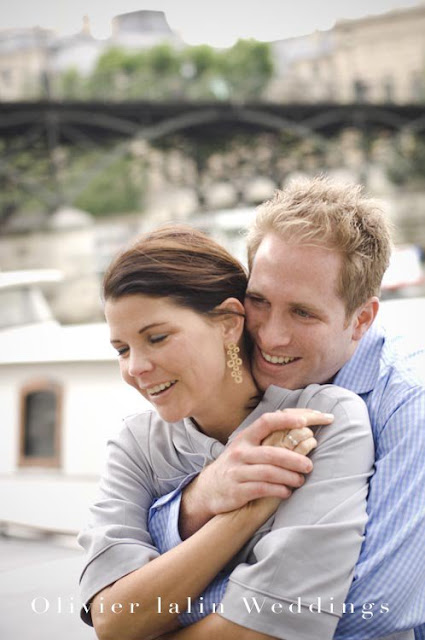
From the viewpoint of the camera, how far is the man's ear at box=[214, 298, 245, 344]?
4.33ft

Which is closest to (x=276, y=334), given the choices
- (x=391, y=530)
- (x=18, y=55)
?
(x=391, y=530)

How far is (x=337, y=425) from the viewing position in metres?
1.18

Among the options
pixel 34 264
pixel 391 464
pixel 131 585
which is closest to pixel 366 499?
pixel 391 464

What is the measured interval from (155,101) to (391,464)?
24.8 meters

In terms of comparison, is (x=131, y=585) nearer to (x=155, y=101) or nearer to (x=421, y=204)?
(x=155, y=101)

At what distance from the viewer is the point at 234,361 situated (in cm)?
133

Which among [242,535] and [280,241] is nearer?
[242,535]

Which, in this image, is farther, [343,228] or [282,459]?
[343,228]

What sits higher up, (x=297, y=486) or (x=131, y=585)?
(x=297, y=486)

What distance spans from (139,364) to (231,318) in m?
0.20

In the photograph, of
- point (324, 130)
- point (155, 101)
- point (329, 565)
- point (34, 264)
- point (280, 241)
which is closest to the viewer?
point (329, 565)

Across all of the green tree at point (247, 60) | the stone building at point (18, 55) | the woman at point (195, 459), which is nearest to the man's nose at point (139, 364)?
the woman at point (195, 459)

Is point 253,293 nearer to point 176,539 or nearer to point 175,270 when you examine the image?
point 175,270

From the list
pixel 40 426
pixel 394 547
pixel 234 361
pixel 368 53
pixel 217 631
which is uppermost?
pixel 368 53
